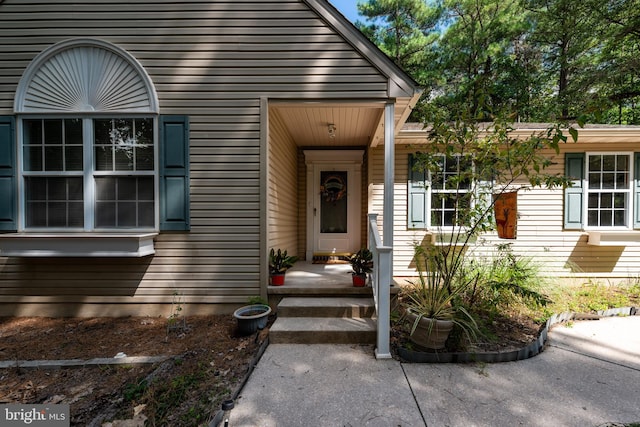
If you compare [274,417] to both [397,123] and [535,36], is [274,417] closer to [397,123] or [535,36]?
[397,123]

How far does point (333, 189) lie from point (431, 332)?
3.72 meters

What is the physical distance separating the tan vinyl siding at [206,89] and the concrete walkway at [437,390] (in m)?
1.52

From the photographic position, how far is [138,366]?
249 cm

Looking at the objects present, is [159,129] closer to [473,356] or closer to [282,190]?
[282,190]

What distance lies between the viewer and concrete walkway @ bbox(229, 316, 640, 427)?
184cm

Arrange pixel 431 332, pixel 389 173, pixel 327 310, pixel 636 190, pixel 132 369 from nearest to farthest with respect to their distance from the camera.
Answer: pixel 132 369
pixel 431 332
pixel 327 310
pixel 389 173
pixel 636 190

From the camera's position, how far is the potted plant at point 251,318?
304cm

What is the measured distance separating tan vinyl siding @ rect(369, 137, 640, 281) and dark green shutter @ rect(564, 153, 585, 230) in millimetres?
77

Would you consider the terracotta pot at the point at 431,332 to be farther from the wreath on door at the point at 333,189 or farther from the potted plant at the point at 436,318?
the wreath on door at the point at 333,189

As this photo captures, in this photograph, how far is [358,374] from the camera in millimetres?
2330

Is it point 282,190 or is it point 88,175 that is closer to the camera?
point 88,175

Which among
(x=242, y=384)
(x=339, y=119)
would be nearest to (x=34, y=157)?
(x=242, y=384)

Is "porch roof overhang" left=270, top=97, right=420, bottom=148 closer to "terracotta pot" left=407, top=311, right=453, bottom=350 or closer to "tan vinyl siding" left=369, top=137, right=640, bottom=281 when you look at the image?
"tan vinyl siding" left=369, top=137, right=640, bottom=281

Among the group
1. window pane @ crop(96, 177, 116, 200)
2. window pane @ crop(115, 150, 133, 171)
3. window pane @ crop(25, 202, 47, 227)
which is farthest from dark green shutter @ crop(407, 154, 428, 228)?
window pane @ crop(25, 202, 47, 227)
